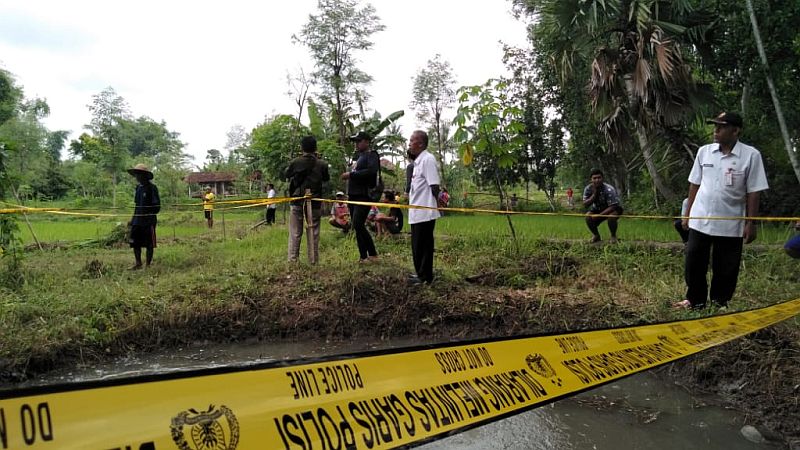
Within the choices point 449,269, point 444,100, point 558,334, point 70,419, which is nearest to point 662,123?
point 449,269

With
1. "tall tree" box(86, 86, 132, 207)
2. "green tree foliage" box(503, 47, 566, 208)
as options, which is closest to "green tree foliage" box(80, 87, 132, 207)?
"tall tree" box(86, 86, 132, 207)

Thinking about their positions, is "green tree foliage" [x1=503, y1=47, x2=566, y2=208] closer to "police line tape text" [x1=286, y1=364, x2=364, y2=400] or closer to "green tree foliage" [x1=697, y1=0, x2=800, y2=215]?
"green tree foliage" [x1=697, y1=0, x2=800, y2=215]

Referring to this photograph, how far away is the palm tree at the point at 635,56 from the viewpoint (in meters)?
8.30

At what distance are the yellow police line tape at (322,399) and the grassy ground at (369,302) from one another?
181 cm

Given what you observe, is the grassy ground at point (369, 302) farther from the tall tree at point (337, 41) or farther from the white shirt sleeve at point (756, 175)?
the tall tree at point (337, 41)

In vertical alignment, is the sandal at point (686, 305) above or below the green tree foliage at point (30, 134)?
below

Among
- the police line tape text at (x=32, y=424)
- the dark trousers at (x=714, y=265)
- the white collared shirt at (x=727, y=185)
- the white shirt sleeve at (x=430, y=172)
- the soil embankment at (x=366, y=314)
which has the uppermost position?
the white shirt sleeve at (x=430, y=172)

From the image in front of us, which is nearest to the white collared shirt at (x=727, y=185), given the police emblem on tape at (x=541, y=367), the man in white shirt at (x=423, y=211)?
the man in white shirt at (x=423, y=211)

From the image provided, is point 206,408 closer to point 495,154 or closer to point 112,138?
point 495,154

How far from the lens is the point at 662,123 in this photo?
885 centimetres

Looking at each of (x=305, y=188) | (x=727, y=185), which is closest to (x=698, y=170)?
(x=727, y=185)

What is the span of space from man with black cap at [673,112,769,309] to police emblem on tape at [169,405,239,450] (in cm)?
367

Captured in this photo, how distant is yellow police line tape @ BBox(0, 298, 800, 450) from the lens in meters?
0.96

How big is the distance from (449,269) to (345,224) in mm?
3331
